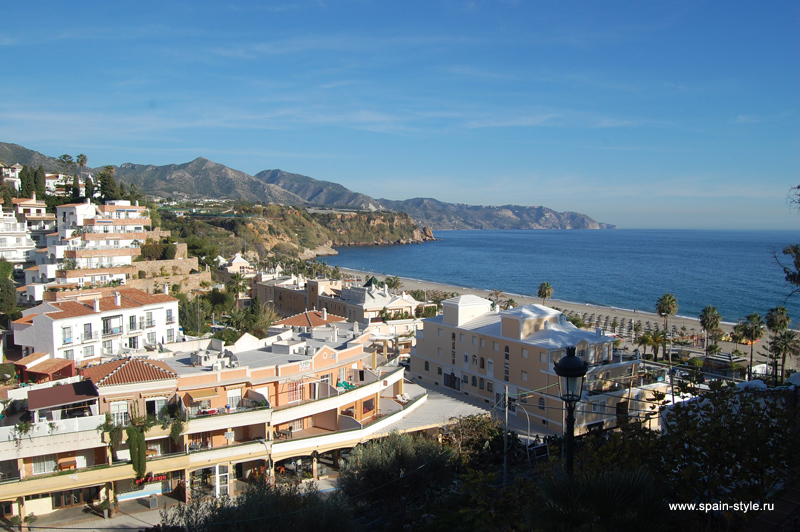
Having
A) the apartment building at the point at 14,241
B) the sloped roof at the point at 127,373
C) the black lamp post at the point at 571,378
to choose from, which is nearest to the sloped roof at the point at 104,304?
the sloped roof at the point at 127,373

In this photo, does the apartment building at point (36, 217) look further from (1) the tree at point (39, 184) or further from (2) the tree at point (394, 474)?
(2) the tree at point (394, 474)

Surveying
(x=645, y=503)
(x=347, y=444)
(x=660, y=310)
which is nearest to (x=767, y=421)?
(x=645, y=503)

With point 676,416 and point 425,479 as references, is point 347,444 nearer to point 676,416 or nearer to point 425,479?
point 425,479

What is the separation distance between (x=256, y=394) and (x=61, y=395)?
249 inches

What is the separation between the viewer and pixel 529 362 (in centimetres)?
2662

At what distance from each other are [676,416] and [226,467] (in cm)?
1642

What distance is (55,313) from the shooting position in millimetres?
28703

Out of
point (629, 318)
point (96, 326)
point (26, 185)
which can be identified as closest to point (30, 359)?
point (96, 326)

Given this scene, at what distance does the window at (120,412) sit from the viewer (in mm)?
18750

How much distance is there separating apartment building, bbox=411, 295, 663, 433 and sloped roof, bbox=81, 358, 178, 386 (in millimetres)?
13825

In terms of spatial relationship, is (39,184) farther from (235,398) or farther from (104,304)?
(235,398)

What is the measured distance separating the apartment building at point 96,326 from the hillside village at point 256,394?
88mm

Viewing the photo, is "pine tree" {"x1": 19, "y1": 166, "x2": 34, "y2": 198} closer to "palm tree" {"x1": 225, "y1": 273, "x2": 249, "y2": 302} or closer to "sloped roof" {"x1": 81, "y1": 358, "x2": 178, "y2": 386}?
"palm tree" {"x1": 225, "y1": 273, "x2": 249, "y2": 302}

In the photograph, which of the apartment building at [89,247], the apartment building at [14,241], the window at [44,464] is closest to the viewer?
the window at [44,464]
